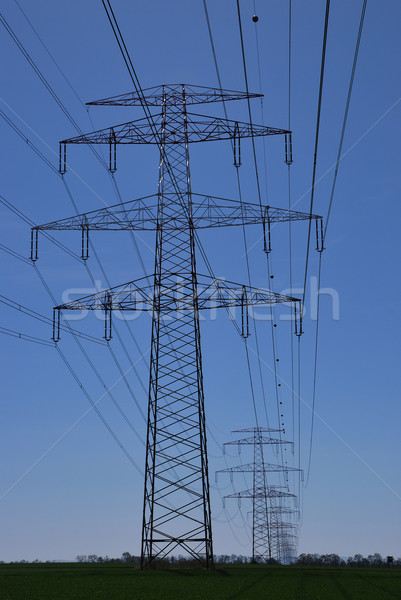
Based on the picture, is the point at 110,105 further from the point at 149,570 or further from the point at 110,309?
the point at 149,570

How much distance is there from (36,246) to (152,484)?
12.9 meters

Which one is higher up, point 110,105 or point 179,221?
point 110,105

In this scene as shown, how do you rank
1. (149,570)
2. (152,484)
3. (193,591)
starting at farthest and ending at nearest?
(149,570) → (152,484) → (193,591)

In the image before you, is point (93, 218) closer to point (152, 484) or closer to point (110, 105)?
point (110, 105)

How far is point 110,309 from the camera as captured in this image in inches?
1511

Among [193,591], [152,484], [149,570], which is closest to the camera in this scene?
[193,591]

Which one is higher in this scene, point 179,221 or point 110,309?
point 179,221

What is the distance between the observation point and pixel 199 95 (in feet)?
130

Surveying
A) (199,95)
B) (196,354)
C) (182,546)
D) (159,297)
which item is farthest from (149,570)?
(199,95)

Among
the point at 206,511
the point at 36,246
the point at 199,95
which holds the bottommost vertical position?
the point at 206,511

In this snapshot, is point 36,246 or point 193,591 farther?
point 36,246

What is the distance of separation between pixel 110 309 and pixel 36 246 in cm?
481

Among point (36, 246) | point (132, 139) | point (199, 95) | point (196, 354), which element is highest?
point (199, 95)

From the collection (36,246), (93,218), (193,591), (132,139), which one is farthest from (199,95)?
(193,591)
